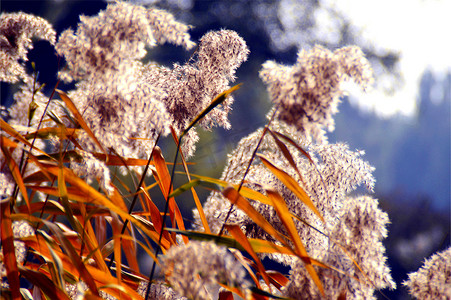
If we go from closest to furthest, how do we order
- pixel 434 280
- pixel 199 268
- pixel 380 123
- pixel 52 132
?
pixel 199 268
pixel 434 280
pixel 52 132
pixel 380 123

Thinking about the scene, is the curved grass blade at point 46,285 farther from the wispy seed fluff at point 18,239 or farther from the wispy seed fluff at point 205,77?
the wispy seed fluff at point 205,77

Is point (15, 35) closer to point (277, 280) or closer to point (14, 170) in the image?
point (14, 170)

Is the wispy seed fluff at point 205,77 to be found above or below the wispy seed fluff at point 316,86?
above

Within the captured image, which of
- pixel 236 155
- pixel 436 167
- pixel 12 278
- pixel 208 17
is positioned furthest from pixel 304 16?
pixel 12 278

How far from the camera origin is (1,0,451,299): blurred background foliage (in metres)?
1.72

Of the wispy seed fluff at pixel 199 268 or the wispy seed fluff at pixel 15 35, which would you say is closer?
the wispy seed fluff at pixel 199 268

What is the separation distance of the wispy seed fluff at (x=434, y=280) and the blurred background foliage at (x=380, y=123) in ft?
3.67

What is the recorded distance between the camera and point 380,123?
1.88m

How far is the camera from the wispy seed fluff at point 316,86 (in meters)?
0.36

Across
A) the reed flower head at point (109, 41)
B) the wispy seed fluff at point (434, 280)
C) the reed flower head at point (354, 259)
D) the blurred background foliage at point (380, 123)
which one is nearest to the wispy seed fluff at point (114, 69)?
the reed flower head at point (109, 41)

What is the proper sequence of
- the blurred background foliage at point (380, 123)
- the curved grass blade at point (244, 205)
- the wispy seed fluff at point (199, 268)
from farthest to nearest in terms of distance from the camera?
the blurred background foliage at point (380, 123), the curved grass blade at point (244, 205), the wispy seed fluff at point (199, 268)

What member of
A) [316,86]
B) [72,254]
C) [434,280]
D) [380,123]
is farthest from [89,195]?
[380,123]

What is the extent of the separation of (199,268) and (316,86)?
217 mm

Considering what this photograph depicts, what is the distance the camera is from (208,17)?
2150 millimetres
